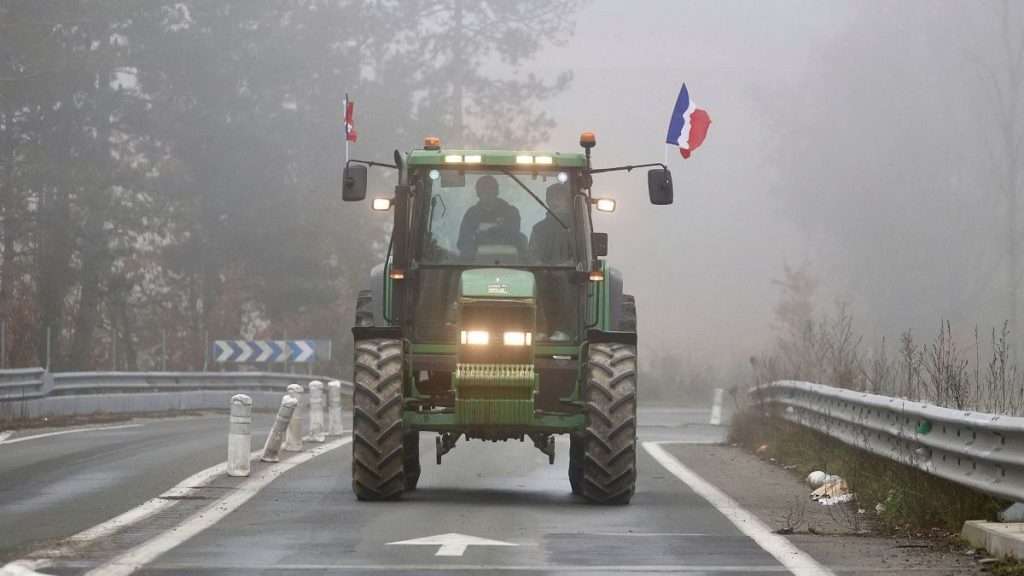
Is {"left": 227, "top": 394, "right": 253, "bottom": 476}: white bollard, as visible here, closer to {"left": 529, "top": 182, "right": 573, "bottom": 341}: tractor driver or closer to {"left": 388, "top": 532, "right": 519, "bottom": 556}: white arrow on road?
{"left": 529, "top": 182, "right": 573, "bottom": 341}: tractor driver

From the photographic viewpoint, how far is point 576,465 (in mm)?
15898

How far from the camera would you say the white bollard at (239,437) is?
15875mm

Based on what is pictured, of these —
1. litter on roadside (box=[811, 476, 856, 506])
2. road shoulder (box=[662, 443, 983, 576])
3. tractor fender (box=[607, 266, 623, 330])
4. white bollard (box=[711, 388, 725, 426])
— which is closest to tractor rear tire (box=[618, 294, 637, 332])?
tractor fender (box=[607, 266, 623, 330])

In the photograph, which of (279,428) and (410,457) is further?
(279,428)

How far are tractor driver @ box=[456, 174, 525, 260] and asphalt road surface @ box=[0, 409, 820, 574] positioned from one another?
2.17m

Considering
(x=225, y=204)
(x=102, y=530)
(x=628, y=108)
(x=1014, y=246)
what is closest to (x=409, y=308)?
(x=102, y=530)

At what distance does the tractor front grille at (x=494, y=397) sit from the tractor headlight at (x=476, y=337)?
0.84 feet

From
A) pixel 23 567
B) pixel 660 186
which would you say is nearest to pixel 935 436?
pixel 660 186

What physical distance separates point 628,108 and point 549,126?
32.9 meters

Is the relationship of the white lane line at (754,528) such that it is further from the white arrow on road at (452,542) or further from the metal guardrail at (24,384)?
the metal guardrail at (24,384)

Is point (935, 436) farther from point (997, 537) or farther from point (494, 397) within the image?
point (494, 397)

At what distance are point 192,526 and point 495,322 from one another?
3475 mm

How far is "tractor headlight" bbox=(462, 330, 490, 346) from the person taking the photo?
1433 cm

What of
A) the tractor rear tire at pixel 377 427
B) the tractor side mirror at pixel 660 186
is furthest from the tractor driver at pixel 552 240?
the tractor rear tire at pixel 377 427
